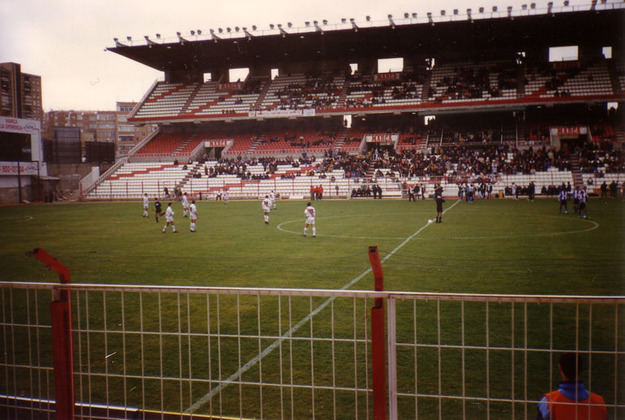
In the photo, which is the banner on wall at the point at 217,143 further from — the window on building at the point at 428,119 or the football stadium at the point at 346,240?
the window on building at the point at 428,119

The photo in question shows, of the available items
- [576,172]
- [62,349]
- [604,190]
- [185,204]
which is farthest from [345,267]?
[576,172]

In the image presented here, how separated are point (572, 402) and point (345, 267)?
9806 mm

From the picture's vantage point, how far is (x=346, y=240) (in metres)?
18.4

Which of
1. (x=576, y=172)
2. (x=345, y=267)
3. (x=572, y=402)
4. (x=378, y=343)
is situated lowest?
(x=345, y=267)

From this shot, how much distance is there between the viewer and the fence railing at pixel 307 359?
416 cm

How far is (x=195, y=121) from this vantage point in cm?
5988

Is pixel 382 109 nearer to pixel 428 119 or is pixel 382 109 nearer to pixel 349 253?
pixel 428 119

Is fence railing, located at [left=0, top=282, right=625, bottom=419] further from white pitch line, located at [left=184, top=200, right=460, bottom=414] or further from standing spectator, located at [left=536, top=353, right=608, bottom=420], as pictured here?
standing spectator, located at [left=536, top=353, right=608, bottom=420]

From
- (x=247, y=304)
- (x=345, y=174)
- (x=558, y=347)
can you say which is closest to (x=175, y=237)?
(x=247, y=304)

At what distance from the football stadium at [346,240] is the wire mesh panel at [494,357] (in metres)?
0.05

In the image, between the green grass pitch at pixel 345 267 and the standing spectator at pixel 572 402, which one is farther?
the green grass pitch at pixel 345 267

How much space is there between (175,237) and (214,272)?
27.4 ft

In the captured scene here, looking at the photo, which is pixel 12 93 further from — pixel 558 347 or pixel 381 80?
pixel 558 347

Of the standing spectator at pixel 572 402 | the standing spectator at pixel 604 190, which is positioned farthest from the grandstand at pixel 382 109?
the standing spectator at pixel 572 402
